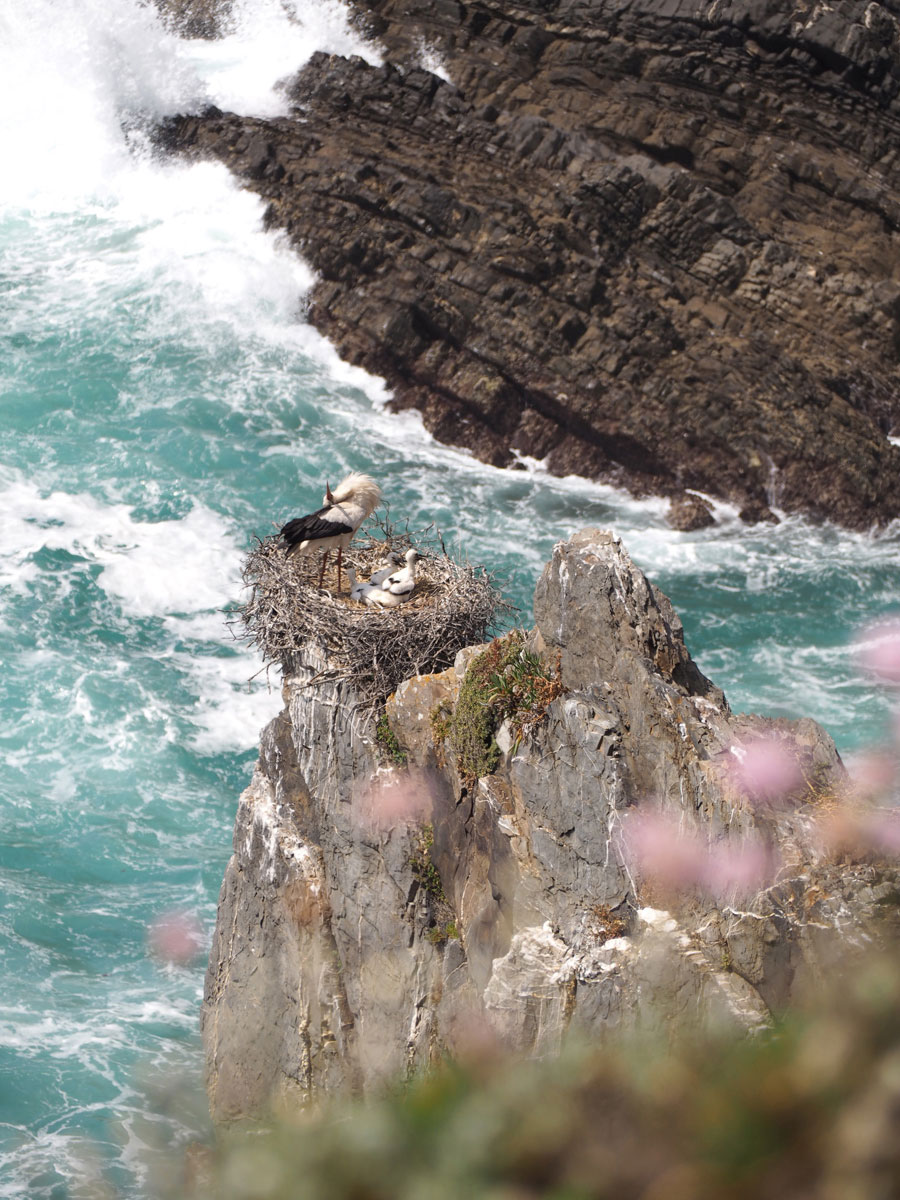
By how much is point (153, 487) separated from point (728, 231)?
17.2 meters

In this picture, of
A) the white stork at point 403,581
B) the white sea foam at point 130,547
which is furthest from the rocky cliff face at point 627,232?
the white stork at point 403,581

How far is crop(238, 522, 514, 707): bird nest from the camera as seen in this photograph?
1253cm

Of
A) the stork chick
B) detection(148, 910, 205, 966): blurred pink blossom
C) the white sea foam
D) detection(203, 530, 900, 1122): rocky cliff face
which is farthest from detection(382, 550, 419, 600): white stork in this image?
the white sea foam

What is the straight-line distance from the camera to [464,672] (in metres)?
11.8

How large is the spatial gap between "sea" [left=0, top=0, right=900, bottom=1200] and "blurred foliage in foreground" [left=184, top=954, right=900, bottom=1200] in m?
10.6

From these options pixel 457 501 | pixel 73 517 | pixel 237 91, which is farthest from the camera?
pixel 237 91

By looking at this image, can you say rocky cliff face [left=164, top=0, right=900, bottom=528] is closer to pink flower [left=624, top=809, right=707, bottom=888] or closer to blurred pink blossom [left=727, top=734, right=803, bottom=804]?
blurred pink blossom [left=727, top=734, right=803, bottom=804]

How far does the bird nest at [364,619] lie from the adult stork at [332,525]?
0.18 metres

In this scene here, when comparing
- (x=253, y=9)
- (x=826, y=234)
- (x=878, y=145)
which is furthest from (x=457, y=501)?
(x=253, y=9)

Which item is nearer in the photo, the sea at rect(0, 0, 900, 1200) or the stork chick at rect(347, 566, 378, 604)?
the stork chick at rect(347, 566, 378, 604)

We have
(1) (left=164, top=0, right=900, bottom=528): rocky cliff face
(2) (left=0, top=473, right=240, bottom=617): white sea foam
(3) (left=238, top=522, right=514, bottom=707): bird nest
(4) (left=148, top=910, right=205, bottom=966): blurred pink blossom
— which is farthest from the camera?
(1) (left=164, top=0, right=900, bottom=528): rocky cliff face

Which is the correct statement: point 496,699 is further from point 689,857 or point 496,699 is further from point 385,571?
point 385,571

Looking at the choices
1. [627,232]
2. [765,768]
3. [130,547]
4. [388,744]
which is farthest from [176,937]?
[627,232]

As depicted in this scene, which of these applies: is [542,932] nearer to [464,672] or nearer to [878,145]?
[464,672]
